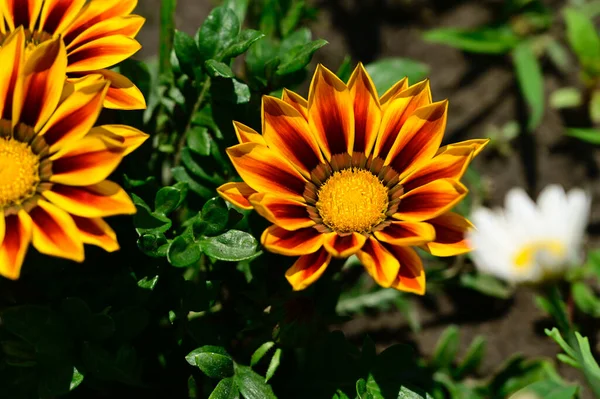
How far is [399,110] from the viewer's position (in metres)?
1.66

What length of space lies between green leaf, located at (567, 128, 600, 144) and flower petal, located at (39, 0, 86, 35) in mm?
1913

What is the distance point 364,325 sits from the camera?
9.33ft

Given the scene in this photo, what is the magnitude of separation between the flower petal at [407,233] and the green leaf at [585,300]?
131 centimetres

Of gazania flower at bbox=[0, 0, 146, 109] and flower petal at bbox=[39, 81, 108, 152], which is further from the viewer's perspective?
gazania flower at bbox=[0, 0, 146, 109]

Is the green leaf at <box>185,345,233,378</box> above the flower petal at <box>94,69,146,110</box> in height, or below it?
below

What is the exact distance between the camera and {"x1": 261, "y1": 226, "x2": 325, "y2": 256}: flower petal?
1487 millimetres

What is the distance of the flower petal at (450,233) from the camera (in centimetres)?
Answer: 156

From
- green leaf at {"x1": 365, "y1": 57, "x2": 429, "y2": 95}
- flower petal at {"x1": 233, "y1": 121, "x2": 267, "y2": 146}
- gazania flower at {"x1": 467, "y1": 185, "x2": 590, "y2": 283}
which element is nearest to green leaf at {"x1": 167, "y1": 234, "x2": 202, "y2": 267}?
flower petal at {"x1": 233, "y1": 121, "x2": 267, "y2": 146}

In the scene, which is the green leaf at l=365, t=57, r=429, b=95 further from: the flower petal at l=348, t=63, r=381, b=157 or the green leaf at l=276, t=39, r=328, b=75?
the flower petal at l=348, t=63, r=381, b=157

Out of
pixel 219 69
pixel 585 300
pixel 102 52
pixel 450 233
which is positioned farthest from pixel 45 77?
pixel 585 300

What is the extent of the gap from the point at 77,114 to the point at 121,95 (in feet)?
0.58

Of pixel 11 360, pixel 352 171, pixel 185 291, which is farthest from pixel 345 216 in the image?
pixel 11 360

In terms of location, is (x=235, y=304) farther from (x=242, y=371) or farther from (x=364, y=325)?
(x=364, y=325)

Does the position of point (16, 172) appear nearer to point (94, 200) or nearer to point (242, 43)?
point (94, 200)
